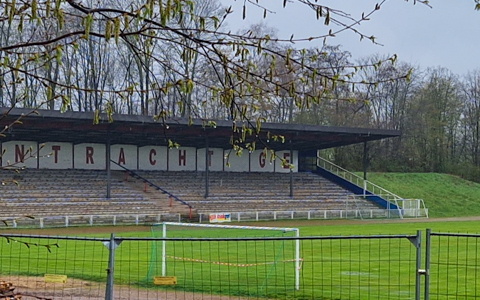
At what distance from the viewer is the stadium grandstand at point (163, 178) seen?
136 ft

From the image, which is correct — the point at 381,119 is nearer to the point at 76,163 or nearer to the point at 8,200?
the point at 76,163

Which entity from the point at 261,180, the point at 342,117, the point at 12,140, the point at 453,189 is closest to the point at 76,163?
the point at 12,140

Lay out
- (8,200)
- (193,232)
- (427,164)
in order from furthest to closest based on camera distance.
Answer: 1. (427,164)
2. (8,200)
3. (193,232)

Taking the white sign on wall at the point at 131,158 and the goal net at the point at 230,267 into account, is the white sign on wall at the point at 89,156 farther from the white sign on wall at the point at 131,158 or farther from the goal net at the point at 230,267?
the goal net at the point at 230,267

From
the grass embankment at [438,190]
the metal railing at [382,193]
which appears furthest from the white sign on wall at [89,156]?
the grass embankment at [438,190]

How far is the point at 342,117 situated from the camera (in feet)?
231

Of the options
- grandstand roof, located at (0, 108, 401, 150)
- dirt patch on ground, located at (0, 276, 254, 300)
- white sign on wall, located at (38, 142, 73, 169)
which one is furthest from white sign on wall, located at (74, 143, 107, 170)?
dirt patch on ground, located at (0, 276, 254, 300)

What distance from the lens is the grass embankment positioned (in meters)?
58.5

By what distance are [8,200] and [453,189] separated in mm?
40750

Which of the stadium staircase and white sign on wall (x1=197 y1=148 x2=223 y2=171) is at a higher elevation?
white sign on wall (x1=197 y1=148 x2=223 y2=171)

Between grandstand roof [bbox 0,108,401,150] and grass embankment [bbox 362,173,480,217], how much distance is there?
10.1m

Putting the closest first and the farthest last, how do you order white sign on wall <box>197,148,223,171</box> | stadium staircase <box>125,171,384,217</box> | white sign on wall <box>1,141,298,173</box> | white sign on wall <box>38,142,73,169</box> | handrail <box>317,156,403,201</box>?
stadium staircase <box>125,171,384,217</box> → white sign on wall <box>1,141,298,173</box> → white sign on wall <box>38,142,73,169</box> → handrail <box>317,156,403,201</box> → white sign on wall <box>197,148,223,171</box>

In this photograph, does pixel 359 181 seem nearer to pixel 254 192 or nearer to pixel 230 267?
pixel 254 192

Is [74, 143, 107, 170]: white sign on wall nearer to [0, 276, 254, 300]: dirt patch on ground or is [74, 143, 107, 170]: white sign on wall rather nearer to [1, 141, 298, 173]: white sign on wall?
[1, 141, 298, 173]: white sign on wall
